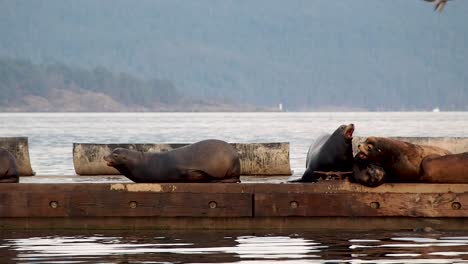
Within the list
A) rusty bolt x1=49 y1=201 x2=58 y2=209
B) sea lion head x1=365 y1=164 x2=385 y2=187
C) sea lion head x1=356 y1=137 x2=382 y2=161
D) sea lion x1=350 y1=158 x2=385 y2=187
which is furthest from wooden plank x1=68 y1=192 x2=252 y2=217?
sea lion head x1=356 y1=137 x2=382 y2=161

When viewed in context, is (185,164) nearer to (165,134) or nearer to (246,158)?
(246,158)

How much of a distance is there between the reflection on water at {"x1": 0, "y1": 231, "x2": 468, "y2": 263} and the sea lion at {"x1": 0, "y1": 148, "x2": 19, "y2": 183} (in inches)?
44.3

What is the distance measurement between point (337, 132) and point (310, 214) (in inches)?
63.3

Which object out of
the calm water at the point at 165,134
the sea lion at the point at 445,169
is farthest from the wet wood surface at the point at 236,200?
the calm water at the point at 165,134

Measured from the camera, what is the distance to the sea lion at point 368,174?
16500 mm

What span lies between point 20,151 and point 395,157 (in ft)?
23.2

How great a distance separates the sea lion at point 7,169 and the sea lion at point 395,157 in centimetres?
441

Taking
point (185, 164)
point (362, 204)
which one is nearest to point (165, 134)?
point (185, 164)

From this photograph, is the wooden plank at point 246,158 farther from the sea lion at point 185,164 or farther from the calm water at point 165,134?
the calm water at point 165,134

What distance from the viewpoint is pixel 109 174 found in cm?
2139

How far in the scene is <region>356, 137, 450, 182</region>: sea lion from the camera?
1689cm

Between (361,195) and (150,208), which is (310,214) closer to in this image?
(361,195)

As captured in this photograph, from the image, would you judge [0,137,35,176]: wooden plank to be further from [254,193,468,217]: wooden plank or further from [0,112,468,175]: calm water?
[0,112,468,175]: calm water

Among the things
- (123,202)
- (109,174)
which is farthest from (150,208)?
(109,174)
